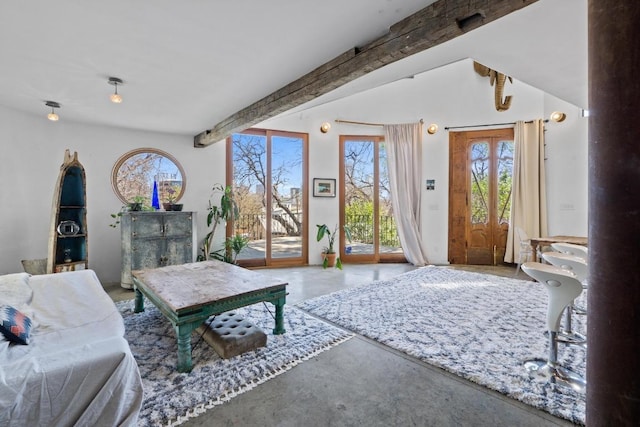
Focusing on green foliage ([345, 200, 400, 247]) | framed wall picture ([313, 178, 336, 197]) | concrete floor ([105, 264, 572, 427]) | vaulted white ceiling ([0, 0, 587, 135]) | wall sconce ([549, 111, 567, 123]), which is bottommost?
concrete floor ([105, 264, 572, 427])

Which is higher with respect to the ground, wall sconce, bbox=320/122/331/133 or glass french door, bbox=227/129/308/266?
wall sconce, bbox=320/122/331/133

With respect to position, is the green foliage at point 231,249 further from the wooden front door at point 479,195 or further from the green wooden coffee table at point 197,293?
the wooden front door at point 479,195

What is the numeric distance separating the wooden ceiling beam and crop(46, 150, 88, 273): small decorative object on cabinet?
266cm

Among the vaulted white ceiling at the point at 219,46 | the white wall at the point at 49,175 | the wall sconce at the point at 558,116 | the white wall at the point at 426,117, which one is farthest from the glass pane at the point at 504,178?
the white wall at the point at 49,175

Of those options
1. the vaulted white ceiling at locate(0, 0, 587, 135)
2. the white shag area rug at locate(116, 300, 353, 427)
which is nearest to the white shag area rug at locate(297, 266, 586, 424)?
the white shag area rug at locate(116, 300, 353, 427)

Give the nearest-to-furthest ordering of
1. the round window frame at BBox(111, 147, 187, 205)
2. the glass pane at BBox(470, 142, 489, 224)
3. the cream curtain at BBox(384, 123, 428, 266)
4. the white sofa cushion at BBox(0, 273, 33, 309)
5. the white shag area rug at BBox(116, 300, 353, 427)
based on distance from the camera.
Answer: the white shag area rug at BBox(116, 300, 353, 427)
the white sofa cushion at BBox(0, 273, 33, 309)
the round window frame at BBox(111, 147, 187, 205)
the glass pane at BBox(470, 142, 489, 224)
the cream curtain at BBox(384, 123, 428, 266)

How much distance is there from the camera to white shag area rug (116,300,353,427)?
5.71 feet

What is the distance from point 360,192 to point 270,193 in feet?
6.35

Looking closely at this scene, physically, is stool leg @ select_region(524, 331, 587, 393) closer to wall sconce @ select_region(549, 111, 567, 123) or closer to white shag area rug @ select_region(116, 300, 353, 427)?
white shag area rug @ select_region(116, 300, 353, 427)

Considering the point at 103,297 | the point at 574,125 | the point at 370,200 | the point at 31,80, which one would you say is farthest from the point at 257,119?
the point at 574,125

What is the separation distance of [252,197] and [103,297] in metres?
3.42

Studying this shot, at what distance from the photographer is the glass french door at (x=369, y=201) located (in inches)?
245

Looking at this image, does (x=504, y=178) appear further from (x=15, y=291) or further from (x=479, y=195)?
(x=15, y=291)

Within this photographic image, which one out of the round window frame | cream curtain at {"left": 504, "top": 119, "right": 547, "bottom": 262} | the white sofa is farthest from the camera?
cream curtain at {"left": 504, "top": 119, "right": 547, "bottom": 262}
